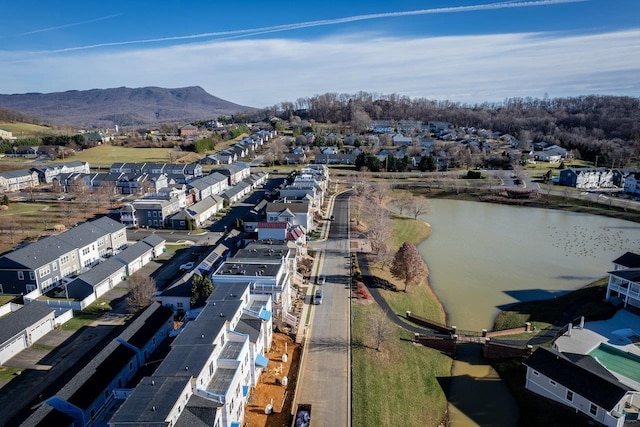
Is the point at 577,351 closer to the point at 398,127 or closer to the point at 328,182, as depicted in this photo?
the point at 328,182

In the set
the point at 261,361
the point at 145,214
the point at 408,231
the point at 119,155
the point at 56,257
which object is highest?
the point at 119,155

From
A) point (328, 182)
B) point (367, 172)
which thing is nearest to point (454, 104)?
point (367, 172)

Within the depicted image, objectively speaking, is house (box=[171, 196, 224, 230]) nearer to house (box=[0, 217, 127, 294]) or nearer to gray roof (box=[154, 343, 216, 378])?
house (box=[0, 217, 127, 294])

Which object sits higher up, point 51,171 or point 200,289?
point 51,171

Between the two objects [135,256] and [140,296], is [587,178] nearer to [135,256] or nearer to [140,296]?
[135,256]

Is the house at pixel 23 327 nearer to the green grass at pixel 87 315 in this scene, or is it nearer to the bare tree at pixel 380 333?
the green grass at pixel 87 315

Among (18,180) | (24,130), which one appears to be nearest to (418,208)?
(18,180)

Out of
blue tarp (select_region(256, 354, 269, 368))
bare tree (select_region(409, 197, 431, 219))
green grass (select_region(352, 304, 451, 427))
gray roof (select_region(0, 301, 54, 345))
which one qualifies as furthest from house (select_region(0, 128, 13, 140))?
green grass (select_region(352, 304, 451, 427))
